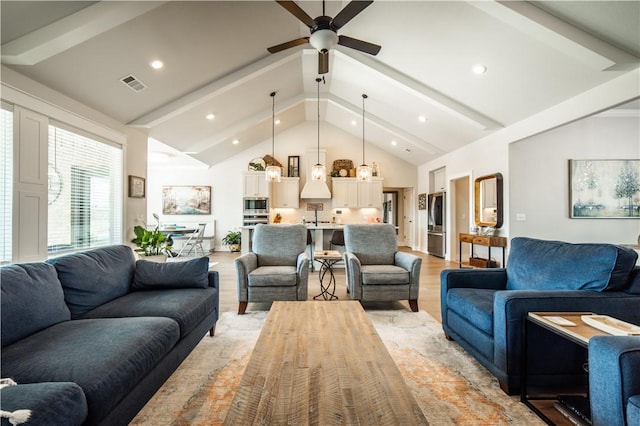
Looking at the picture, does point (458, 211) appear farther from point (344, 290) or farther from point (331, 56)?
point (331, 56)

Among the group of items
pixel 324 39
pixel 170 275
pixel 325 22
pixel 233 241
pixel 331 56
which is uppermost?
pixel 331 56

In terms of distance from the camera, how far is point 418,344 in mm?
2625

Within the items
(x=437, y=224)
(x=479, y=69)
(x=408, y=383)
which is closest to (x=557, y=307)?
(x=408, y=383)

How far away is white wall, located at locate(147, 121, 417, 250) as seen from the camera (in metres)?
9.04

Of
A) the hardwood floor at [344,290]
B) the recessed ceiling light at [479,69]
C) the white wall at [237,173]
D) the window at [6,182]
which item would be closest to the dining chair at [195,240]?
the white wall at [237,173]

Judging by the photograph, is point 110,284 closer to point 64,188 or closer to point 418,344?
point 64,188

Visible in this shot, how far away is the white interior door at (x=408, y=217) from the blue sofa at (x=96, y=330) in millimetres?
8197

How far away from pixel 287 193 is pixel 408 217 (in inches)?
167

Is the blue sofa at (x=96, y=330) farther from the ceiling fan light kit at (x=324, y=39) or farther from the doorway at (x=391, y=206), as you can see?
the doorway at (x=391, y=206)

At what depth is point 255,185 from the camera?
331 inches

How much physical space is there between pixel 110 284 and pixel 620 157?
739cm

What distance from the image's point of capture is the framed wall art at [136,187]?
16.3 ft

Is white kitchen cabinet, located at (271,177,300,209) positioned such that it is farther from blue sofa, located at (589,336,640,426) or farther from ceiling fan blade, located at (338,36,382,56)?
blue sofa, located at (589,336,640,426)

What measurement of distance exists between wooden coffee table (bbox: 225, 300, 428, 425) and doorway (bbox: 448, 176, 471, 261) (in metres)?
6.30
